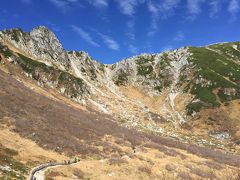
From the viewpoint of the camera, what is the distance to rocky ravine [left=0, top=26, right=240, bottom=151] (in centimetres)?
10862

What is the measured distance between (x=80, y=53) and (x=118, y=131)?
350 feet

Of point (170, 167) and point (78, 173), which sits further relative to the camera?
point (170, 167)

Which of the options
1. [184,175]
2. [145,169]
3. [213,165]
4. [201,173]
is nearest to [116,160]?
[145,169]

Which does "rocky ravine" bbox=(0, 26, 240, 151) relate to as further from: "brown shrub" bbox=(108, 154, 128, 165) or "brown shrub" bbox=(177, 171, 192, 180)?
"brown shrub" bbox=(177, 171, 192, 180)

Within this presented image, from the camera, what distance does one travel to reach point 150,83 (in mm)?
158625

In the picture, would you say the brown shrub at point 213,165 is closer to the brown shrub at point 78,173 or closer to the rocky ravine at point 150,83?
the brown shrub at point 78,173

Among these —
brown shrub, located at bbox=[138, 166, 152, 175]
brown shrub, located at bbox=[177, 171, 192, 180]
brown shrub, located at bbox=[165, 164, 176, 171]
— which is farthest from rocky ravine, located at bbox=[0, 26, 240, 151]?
brown shrub, located at bbox=[138, 166, 152, 175]

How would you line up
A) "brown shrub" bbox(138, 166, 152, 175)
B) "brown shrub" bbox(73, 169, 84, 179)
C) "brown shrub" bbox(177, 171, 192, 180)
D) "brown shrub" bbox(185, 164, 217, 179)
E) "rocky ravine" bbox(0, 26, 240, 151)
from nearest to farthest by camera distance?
"brown shrub" bbox(73, 169, 84, 179)
"brown shrub" bbox(138, 166, 152, 175)
"brown shrub" bbox(177, 171, 192, 180)
"brown shrub" bbox(185, 164, 217, 179)
"rocky ravine" bbox(0, 26, 240, 151)

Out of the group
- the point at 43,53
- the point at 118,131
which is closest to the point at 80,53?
the point at 43,53

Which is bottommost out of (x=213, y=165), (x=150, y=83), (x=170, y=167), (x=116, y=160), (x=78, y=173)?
(x=78, y=173)

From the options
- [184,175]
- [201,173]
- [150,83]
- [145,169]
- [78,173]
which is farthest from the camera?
[150,83]

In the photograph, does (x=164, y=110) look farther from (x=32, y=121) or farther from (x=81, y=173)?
(x=81, y=173)

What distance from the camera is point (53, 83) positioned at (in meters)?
107

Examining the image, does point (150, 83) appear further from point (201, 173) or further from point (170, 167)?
point (170, 167)
